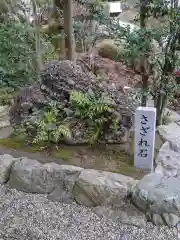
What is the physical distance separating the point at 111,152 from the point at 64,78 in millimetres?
884

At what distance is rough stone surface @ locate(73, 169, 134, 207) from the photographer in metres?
2.59

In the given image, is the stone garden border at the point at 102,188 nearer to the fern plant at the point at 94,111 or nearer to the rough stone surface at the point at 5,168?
the rough stone surface at the point at 5,168

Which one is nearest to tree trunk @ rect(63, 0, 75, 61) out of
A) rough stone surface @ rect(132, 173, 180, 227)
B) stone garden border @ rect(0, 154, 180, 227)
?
stone garden border @ rect(0, 154, 180, 227)

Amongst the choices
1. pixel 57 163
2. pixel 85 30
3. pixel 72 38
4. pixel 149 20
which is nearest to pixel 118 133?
pixel 57 163

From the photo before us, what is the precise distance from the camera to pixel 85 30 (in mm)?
5406

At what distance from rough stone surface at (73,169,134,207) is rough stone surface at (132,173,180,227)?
0.37ft

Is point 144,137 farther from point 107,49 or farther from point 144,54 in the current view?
point 107,49

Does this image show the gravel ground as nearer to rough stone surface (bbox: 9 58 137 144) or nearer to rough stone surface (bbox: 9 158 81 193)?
rough stone surface (bbox: 9 158 81 193)

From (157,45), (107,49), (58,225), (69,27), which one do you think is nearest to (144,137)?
(58,225)

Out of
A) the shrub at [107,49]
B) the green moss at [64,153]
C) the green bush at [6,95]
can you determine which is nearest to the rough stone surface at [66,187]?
the green moss at [64,153]

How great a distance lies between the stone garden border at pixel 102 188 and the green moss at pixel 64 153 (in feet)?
0.59

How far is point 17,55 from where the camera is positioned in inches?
195

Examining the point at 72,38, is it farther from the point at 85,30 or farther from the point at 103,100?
the point at 103,100

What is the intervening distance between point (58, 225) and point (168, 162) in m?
1.12
